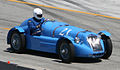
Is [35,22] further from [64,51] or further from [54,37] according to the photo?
[64,51]

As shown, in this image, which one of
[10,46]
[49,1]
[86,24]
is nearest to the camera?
[10,46]

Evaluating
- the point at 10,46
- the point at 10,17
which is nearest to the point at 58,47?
the point at 10,46

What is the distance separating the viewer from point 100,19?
20938 mm

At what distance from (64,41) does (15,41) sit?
91.9 inches

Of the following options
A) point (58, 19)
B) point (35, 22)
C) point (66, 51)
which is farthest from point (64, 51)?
point (58, 19)

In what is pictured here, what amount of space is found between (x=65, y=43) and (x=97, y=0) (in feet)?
43.4

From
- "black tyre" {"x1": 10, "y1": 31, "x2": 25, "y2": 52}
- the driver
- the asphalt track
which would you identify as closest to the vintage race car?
"black tyre" {"x1": 10, "y1": 31, "x2": 25, "y2": 52}

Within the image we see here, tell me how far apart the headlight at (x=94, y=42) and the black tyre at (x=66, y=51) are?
65cm

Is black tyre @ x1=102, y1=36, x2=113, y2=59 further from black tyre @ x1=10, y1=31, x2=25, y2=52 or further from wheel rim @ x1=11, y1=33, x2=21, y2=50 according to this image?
wheel rim @ x1=11, y1=33, x2=21, y2=50

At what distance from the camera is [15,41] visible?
44.1 feet

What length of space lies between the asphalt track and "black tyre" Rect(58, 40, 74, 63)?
0.63 ft

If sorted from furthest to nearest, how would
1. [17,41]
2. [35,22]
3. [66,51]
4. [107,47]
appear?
[17,41] → [35,22] → [107,47] → [66,51]

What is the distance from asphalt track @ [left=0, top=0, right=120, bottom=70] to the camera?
11414 mm

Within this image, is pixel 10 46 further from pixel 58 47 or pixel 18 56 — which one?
pixel 58 47
